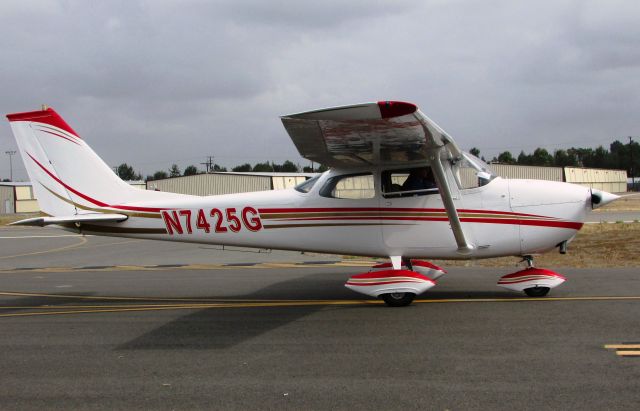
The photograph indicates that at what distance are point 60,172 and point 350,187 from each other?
4.98m

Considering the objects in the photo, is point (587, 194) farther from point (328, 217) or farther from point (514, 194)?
point (328, 217)

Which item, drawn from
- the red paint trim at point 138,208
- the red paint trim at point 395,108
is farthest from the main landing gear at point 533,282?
the red paint trim at point 138,208

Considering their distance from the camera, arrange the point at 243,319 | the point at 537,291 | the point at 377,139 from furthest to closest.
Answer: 1. the point at 537,291
2. the point at 243,319
3. the point at 377,139

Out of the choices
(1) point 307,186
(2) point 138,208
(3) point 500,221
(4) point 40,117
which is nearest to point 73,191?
(2) point 138,208

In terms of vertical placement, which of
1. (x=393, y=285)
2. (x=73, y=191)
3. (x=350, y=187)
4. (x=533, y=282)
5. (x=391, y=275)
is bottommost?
(x=533, y=282)

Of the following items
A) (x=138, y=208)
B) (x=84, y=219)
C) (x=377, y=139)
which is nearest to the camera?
(x=377, y=139)

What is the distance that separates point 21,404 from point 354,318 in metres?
4.06

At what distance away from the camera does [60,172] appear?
9578mm

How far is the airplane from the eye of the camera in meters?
7.97

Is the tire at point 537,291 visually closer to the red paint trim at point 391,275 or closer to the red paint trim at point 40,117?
the red paint trim at point 391,275

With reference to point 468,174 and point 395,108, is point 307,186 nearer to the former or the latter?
point 468,174

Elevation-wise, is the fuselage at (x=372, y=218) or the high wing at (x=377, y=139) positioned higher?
the high wing at (x=377, y=139)

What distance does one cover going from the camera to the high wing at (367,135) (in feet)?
19.1

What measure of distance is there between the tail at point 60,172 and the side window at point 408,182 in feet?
13.6
